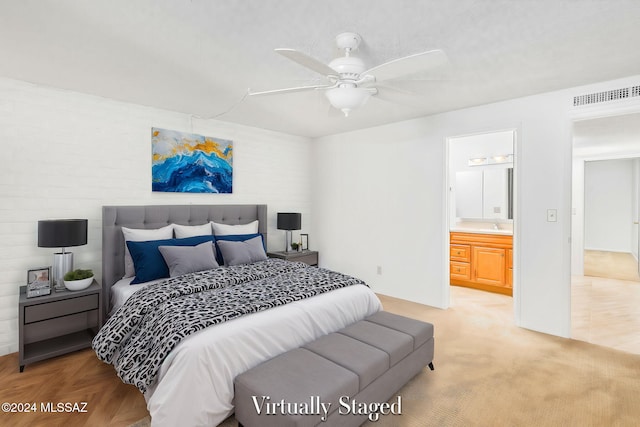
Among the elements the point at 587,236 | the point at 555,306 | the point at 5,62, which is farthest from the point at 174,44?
the point at 587,236

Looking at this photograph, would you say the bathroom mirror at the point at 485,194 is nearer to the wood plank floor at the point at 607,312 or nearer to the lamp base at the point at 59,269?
the wood plank floor at the point at 607,312

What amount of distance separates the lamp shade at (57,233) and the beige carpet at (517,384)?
175cm

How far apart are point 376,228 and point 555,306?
2279mm

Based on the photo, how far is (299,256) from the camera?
482 cm

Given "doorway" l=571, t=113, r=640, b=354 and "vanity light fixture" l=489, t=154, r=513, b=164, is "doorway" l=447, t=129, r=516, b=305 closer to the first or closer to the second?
"vanity light fixture" l=489, t=154, r=513, b=164

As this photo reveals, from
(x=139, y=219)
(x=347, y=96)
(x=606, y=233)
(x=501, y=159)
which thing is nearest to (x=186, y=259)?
(x=139, y=219)

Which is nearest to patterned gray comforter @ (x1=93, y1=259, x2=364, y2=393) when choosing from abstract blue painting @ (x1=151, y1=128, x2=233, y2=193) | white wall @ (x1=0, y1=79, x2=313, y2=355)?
white wall @ (x1=0, y1=79, x2=313, y2=355)

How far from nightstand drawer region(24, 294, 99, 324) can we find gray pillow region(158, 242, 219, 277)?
2.24ft

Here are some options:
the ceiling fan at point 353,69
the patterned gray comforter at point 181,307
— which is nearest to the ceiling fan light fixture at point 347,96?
the ceiling fan at point 353,69

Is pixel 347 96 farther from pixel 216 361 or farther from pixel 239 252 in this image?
pixel 239 252

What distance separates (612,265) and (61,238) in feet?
29.0

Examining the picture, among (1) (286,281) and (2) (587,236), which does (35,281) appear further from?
(2) (587,236)

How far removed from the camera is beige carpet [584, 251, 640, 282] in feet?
18.7

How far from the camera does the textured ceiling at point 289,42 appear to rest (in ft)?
6.09
